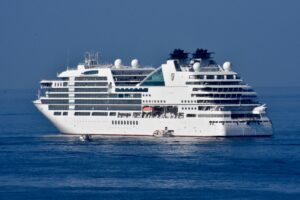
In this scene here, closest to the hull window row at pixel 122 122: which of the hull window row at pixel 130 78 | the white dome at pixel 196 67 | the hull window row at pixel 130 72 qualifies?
the hull window row at pixel 130 78

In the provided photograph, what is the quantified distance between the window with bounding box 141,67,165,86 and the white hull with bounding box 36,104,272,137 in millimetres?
3059

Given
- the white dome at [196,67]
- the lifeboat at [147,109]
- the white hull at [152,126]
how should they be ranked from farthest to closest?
the lifeboat at [147,109]
the white dome at [196,67]
the white hull at [152,126]

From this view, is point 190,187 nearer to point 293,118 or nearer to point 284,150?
point 284,150

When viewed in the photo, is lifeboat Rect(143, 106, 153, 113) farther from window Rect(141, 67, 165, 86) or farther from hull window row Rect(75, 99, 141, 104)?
window Rect(141, 67, 165, 86)

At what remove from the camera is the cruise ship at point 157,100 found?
4220 inches

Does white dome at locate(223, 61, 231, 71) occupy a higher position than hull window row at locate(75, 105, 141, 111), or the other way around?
white dome at locate(223, 61, 231, 71)

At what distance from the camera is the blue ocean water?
78250 mm

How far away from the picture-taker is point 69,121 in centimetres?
11294

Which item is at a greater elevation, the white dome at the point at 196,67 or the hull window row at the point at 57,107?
the white dome at the point at 196,67

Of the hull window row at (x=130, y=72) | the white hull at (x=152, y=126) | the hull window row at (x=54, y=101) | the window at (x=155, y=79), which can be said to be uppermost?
the hull window row at (x=130, y=72)

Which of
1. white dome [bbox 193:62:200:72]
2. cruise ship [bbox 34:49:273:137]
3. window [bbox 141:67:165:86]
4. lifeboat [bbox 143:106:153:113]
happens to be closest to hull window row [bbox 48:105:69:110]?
cruise ship [bbox 34:49:273:137]

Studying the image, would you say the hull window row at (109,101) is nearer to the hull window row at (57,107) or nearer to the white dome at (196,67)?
the hull window row at (57,107)

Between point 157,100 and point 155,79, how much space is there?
5.88ft

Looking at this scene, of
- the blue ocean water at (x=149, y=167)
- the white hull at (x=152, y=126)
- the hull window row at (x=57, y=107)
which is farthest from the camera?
the hull window row at (x=57, y=107)
